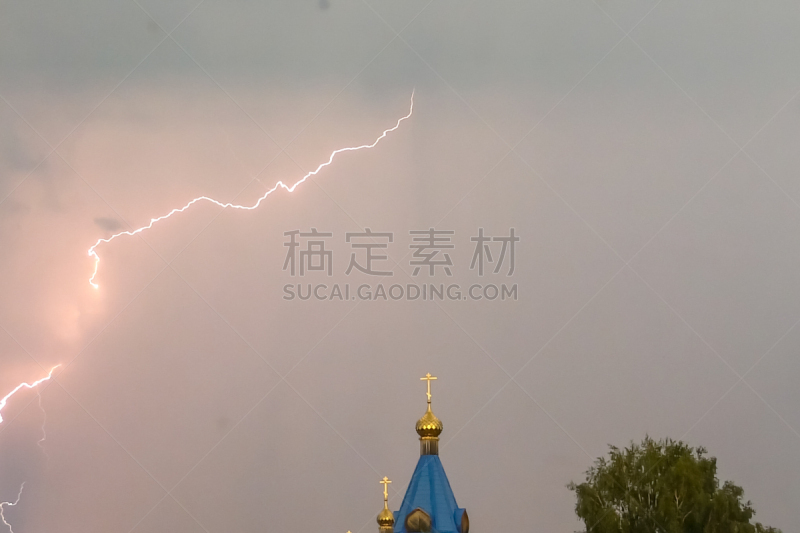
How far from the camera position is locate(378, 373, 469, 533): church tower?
55.9ft

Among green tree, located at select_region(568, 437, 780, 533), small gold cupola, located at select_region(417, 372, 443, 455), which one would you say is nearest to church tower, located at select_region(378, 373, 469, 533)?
small gold cupola, located at select_region(417, 372, 443, 455)

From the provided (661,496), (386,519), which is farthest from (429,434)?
(661,496)

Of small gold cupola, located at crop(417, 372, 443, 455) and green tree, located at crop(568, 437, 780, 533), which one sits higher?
small gold cupola, located at crop(417, 372, 443, 455)

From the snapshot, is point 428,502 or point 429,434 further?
point 429,434

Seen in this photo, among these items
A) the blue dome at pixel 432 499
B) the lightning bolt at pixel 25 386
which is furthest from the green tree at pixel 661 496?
the lightning bolt at pixel 25 386

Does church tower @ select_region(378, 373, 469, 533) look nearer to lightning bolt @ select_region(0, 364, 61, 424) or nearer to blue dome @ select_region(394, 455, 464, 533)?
blue dome @ select_region(394, 455, 464, 533)

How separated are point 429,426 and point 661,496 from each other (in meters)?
4.58

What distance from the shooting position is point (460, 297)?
20.1 meters

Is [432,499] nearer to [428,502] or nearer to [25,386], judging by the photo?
[428,502]

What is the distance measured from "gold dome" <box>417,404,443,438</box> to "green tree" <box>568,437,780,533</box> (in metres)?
2.93

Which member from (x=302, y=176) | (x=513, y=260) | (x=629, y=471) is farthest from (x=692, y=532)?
(x=302, y=176)

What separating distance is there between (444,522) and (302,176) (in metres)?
8.28

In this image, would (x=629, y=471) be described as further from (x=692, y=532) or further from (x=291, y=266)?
(x=291, y=266)

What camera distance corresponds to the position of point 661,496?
1659cm
